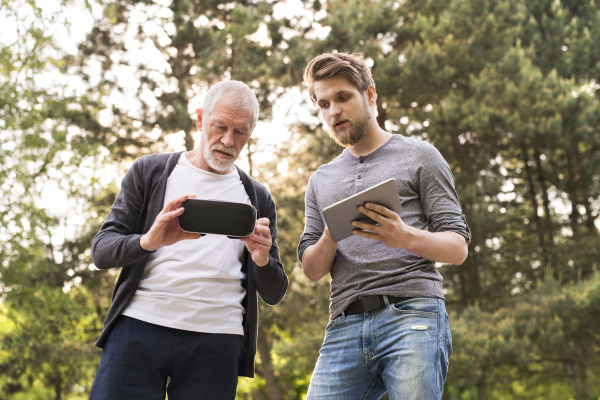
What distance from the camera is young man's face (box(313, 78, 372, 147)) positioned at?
216cm

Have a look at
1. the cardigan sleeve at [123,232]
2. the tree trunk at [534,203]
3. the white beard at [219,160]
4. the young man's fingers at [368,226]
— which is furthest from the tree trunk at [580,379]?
the cardigan sleeve at [123,232]

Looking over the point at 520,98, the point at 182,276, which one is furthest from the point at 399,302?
the point at 520,98

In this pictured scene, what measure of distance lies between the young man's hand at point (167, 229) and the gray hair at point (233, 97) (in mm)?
539

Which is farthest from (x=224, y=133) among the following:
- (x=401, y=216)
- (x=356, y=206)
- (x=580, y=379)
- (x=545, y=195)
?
(x=545, y=195)

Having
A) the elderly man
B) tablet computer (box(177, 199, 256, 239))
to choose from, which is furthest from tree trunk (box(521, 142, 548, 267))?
tablet computer (box(177, 199, 256, 239))

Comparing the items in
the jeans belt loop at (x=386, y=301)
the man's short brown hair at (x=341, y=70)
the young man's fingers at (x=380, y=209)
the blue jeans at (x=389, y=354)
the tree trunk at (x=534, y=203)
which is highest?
the tree trunk at (x=534, y=203)

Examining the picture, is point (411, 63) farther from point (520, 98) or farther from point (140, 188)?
point (140, 188)

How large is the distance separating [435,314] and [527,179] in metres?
11.9

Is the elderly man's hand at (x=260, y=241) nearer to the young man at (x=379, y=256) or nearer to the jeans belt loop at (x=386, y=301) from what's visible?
the young man at (x=379, y=256)

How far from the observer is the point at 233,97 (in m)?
2.14

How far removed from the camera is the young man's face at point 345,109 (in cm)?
Result: 216

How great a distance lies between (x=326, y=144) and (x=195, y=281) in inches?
288

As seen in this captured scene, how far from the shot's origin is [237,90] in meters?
2.15

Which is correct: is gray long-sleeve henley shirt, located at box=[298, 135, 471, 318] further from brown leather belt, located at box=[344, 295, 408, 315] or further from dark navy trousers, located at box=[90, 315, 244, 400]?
dark navy trousers, located at box=[90, 315, 244, 400]
